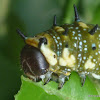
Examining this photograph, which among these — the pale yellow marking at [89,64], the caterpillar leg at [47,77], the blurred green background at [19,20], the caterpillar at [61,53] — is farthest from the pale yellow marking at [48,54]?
the blurred green background at [19,20]

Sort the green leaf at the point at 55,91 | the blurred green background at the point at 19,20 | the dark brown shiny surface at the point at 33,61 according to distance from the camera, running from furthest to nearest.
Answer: the blurred green background at the point at 19,20
the green leaf at the point at 55,91
the dark brown shiny surface at the point at 33,61

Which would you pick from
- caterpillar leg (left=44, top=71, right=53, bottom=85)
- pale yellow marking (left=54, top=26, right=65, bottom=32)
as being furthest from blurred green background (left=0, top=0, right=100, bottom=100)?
pale yellow marking (left=54, top=26, right=65, bottom=32)

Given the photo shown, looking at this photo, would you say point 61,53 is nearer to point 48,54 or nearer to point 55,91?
point 48,54

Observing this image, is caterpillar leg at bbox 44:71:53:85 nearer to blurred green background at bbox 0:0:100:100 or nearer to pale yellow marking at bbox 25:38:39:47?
pale yellow marking at bbox 25:38:39:47

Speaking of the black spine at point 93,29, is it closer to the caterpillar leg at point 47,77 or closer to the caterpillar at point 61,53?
the caterpillar at point 61,53

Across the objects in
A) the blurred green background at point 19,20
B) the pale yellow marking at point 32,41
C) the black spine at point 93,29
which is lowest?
the blurred green background at point 19,20

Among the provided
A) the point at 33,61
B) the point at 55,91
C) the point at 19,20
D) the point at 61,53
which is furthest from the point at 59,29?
the point at 19,20
